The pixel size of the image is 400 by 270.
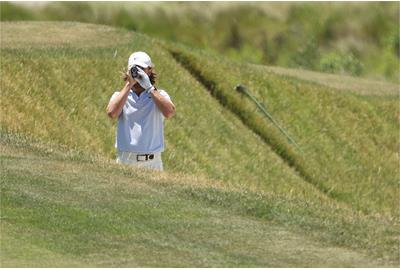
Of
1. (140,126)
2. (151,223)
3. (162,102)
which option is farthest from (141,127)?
(151,223)

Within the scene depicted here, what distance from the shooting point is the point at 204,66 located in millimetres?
34094

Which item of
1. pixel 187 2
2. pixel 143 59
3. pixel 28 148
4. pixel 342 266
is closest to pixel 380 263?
pixel 342 266

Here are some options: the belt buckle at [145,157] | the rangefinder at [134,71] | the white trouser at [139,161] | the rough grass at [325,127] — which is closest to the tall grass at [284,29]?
the rough grass at [325,127]

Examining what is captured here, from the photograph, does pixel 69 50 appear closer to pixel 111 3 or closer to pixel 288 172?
pixel 288 172

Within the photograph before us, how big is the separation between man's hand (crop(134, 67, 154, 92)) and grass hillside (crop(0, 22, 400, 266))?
1.29m

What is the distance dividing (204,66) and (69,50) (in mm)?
4835

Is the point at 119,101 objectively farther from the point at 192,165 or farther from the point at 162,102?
the point at 192,165

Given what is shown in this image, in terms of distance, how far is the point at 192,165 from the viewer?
2712cm

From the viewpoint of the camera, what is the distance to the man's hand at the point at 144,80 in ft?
55.5

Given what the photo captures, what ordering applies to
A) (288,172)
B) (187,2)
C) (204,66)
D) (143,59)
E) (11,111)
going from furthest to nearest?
(187,2)
(204,66)
(288,172)
(11,111)
(143,59)

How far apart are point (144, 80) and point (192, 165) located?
10.3 m

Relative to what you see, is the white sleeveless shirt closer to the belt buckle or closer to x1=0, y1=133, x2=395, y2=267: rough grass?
the belt buckle

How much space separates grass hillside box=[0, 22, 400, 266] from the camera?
13062 millimetres

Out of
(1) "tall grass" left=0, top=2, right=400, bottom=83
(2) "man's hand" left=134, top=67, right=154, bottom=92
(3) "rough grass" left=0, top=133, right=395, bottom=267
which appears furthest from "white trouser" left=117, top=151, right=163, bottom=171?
(1) "tall grass" left=0, top=2, right=400, bottom=83
